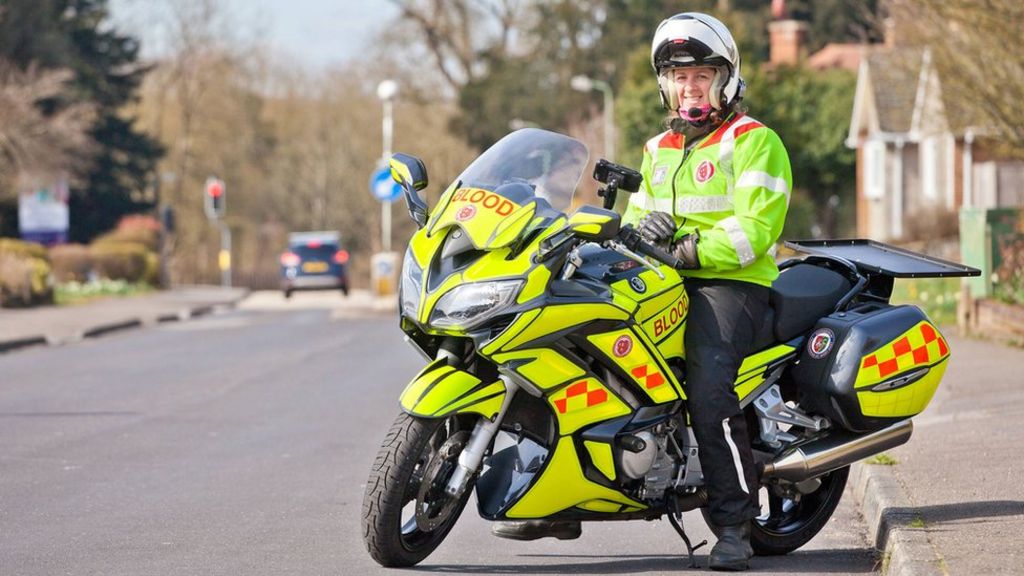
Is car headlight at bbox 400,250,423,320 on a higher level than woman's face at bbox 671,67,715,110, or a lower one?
lower

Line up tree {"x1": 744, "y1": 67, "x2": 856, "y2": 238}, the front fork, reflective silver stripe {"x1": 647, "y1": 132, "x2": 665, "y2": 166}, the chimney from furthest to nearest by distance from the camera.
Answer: the chimney < tree {"x1": 744, "y1": 67, "x2": 856, "y2": 238} < reflective silver stripe {"x1": 647, "y1": 132, "x2": 665, "y2": 166} < the front fork

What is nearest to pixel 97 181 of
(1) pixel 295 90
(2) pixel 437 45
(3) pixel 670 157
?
(2) pixel 437 45

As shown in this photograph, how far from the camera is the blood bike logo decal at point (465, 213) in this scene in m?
6.18

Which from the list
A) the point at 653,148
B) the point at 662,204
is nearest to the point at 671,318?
the point at 662,204

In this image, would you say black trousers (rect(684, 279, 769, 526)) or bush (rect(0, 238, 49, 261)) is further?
bush (rect(0, 238, 49, 261))

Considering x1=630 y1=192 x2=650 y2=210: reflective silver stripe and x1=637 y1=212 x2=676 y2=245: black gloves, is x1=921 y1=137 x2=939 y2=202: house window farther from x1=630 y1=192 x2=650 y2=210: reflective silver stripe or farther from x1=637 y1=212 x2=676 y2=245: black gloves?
x1=637 y1=212 x2=676 y2=245: black gloves

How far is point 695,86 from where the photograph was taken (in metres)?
6.77

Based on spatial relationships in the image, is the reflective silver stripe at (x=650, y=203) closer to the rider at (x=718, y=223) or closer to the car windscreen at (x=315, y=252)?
the rider at (x=718, y=223)

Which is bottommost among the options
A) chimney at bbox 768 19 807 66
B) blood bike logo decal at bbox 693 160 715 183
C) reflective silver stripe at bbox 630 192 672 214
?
reflective silver stripe at bbox 630 192 672 214

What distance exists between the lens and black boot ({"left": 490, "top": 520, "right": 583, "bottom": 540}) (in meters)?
6.38

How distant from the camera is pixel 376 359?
62.8 ft

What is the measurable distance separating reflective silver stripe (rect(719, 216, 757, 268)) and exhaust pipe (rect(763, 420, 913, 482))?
0.84 m

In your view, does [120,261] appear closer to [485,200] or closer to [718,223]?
[718,223]

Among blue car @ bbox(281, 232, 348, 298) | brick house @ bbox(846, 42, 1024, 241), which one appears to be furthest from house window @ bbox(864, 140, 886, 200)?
blue car @ bbox(281, 232, 348, 298)
